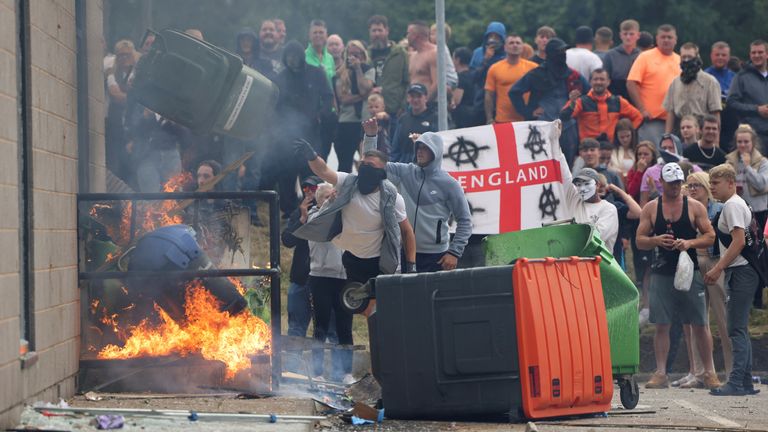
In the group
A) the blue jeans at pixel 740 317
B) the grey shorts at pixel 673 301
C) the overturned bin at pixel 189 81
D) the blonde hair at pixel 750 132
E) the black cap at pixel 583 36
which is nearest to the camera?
the overturned bin at pixel 189 81

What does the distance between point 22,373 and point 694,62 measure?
10.0m

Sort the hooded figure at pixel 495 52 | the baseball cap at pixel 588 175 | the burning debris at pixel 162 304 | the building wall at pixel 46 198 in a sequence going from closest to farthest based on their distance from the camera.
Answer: the building wall at pixel 46 198
the burning debris at pixel 162 304
the baseball cap at pixel 588 175
the hooded figure at pixel 495 52

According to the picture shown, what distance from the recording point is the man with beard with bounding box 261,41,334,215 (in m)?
14.8

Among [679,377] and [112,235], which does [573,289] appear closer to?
[112,235]

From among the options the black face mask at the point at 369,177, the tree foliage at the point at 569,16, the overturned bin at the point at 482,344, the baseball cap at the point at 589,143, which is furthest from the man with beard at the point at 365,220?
the tree foliage at the point at 569,16

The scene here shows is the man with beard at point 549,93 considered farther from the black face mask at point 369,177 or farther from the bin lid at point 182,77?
the bin lid at point 182,77

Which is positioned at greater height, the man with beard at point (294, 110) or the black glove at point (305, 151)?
the man with beard at point (294, 110)

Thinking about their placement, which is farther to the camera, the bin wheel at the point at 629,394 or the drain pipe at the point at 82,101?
the bin wheel at the point at 629,394

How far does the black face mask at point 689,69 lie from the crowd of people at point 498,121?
0.05 ft

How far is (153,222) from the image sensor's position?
970 centimetres

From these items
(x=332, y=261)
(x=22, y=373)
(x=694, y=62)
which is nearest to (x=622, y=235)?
(x=694, y=62)

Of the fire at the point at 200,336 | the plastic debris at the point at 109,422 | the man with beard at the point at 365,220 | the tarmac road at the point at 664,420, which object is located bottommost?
the tarmac road at the point at 664,420

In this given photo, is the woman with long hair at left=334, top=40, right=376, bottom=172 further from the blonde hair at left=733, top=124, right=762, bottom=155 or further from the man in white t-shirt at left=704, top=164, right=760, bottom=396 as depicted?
the man in white t-shirt at left=704, top=164, right=760, bottom=396

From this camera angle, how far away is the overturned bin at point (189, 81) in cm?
1039
